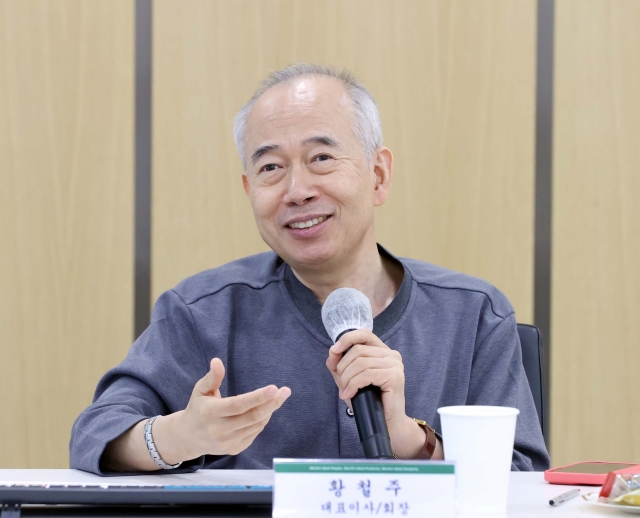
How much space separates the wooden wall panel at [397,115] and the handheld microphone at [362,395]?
1.45m

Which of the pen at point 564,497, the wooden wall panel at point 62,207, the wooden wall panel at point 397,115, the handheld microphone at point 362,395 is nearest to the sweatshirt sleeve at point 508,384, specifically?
the pen at point 564,497

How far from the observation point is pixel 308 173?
147cm

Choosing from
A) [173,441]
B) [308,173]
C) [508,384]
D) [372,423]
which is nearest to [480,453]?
[372,423]

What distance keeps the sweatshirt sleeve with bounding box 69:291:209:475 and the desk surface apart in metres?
0.06

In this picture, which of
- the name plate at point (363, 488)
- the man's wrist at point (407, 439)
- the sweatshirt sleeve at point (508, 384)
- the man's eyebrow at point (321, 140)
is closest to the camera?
the name plate at point (363, 488)

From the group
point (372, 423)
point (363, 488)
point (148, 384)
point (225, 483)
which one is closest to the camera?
point (363, 488)

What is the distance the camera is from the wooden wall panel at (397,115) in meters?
2.54

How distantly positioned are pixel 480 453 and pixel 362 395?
7.0 inches

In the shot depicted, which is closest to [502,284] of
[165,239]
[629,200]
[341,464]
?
[629,200]

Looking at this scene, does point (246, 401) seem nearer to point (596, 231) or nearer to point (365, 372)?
→ point (365, 372)

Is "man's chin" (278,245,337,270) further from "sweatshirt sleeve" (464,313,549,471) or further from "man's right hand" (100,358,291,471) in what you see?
"man's right hand" (100,358,291,471)

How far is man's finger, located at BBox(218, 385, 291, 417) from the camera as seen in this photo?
93cm

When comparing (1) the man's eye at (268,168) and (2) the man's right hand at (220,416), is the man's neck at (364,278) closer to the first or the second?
(1) the man's eye at (268,168)

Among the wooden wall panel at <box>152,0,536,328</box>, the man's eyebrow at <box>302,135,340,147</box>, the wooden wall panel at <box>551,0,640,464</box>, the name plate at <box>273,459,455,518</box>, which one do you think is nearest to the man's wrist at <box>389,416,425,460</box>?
the name plate at <box>273,459,455,518</box>
